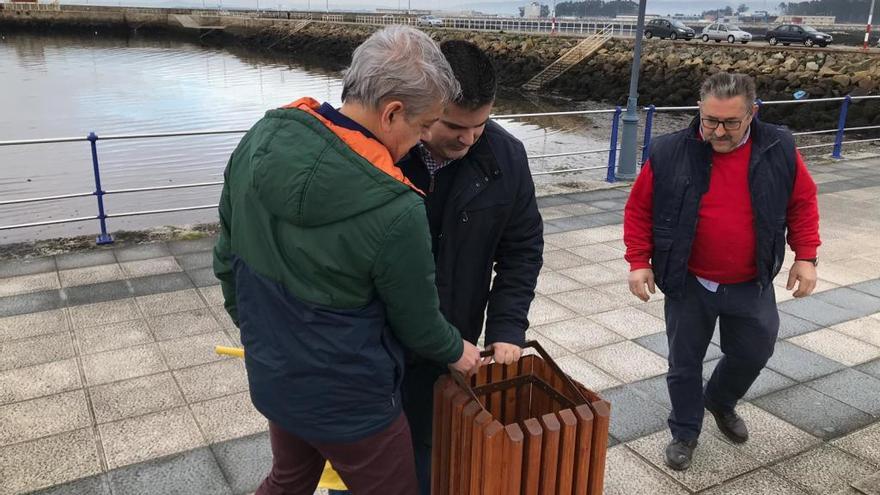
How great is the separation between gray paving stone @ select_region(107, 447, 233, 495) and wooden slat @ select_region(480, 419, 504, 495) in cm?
156

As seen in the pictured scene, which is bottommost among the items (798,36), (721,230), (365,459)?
(365,459)

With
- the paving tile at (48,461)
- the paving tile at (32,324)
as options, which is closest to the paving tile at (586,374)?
the paving tile at (48,461)

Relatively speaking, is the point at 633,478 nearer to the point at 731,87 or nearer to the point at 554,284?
the point at 731,87

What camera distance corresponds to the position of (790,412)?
347 centimetres

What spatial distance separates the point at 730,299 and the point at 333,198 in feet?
6.31

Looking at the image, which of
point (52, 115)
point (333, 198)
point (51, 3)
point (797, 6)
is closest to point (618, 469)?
point (333, 198)

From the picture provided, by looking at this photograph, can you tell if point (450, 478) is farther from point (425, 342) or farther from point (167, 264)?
point (167, 264)

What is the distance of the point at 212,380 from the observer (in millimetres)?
3699

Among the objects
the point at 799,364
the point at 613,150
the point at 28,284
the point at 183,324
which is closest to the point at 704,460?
the point at 799,364

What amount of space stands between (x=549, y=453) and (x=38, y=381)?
3.09 m

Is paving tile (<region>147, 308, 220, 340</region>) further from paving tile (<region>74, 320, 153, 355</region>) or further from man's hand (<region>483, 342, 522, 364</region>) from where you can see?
man's hand (<region>483, 342, 522, 364</region>)

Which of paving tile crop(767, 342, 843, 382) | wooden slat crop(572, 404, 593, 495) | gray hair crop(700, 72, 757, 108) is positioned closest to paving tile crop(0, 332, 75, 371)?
wooden slat crop(572, 404, 593, 495)

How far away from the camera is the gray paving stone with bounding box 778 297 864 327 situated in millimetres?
4723

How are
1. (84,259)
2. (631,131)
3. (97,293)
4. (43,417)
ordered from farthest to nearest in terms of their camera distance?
(631,131) → (84,259) → (97,293) → (43,417)
